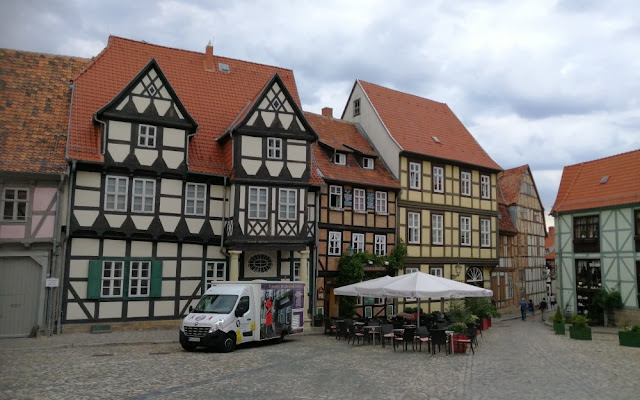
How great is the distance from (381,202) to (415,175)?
3230 mm

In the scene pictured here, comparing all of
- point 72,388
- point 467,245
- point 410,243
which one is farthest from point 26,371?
point 467,245

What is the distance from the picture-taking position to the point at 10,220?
66.3 ft

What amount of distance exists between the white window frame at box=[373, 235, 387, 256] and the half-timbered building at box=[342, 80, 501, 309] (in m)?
1.21

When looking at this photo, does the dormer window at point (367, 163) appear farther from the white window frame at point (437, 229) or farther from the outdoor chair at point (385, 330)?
the outdoor chair at point (385, 330)

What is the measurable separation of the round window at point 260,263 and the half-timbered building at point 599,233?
19132 millimetres

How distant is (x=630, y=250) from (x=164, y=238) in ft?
80.6

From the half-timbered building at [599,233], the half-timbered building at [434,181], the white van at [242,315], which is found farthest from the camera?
the half-timbered building at [434,181]

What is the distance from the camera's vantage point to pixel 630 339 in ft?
66.2

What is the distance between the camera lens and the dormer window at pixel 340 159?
2952 centimetres

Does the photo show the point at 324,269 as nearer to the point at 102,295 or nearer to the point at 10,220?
the point at 102,295

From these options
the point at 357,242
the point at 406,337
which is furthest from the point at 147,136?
the point at 406,337

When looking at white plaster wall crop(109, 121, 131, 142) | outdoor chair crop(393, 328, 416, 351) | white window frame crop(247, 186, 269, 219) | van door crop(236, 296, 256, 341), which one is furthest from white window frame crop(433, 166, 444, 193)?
white plaster wall crop(109, 121, 131, 142)

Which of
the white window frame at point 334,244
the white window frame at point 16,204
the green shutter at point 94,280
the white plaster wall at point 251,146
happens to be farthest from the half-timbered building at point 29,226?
the white window frame at point 334,244

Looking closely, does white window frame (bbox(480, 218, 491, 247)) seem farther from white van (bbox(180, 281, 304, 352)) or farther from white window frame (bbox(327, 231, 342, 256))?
white van (bbox(180, 281, 304, 352))
